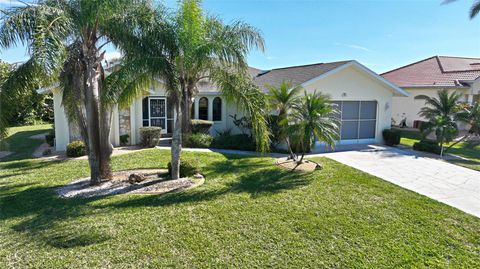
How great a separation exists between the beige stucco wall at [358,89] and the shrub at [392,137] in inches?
19.3

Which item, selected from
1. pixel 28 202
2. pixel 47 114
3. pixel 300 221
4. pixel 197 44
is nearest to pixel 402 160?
pixel 300 221

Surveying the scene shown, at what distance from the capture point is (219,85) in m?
9.62

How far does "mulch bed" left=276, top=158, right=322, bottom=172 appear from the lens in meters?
12.1

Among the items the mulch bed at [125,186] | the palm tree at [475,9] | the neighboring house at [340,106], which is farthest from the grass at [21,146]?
the palm tree at [475,9]

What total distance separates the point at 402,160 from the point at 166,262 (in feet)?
40.7

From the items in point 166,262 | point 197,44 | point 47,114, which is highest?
point 197,44

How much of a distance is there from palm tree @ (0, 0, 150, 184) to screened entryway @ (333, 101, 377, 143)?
42.1ft

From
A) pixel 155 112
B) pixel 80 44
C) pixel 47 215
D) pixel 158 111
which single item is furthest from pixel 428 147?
pixel 47 215

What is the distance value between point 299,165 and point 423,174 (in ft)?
15.3

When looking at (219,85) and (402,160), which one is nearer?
(219,85)

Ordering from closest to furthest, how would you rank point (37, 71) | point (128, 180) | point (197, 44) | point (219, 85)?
point (37, 71), point (197, 44), point (219, 85), point (128, 180)

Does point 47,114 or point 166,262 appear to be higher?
point 47,114

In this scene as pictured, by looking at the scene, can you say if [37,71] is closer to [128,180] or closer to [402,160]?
[128,180]

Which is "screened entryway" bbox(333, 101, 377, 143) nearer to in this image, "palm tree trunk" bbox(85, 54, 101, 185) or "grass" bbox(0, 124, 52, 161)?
"palm tree trunk" bbox(85, 54, 101, 185)
